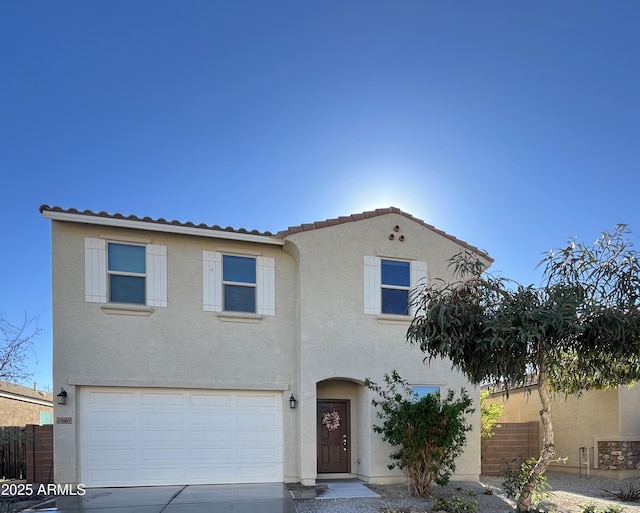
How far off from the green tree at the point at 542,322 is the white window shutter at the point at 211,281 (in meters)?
5.55

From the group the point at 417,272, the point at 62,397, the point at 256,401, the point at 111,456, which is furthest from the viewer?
the point at 417,272

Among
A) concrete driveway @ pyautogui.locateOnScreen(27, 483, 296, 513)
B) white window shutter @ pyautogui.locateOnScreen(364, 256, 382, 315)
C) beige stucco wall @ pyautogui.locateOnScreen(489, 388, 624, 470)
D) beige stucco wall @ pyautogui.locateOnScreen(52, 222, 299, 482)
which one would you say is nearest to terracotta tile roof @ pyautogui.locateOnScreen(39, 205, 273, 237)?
beige stucco wall @ pyautogui.locateOnScreen(52, 222, 299, 482)

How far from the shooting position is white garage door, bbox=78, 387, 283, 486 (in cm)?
1174

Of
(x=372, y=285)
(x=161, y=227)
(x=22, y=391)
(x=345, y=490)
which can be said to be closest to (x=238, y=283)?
(x=161, y=227)

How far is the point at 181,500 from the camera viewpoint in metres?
10.4

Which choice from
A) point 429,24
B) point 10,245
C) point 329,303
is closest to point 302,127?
point 429,24

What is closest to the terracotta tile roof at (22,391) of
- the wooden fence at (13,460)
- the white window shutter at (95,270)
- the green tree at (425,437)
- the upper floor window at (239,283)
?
the wooden fence at (13,460)

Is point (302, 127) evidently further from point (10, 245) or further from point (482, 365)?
point (10, 245)

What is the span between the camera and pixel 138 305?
1217 cm

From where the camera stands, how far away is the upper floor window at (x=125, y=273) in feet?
39.4

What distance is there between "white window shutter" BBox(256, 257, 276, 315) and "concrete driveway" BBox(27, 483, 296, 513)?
4.17m

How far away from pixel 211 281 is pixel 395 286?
4.81m

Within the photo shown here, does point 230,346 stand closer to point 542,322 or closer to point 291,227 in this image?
point 291,227

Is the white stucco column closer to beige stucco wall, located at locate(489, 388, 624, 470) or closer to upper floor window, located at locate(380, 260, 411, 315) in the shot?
upper floor window, located at locate(380, 260, 411, 315)
